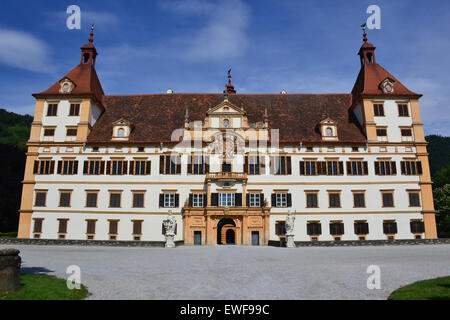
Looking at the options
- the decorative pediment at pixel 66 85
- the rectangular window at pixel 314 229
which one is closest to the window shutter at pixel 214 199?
the rectangular window at pixel 314 229

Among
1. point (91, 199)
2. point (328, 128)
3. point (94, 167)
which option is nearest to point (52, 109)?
point (94, 167)

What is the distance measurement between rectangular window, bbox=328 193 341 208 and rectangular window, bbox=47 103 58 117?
104ft

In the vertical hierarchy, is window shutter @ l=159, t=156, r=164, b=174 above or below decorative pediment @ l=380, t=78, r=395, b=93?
below

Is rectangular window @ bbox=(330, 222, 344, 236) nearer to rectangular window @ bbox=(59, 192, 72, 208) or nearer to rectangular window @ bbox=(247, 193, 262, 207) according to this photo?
rectangular window @ bbox=(247, 193, 262, 207)

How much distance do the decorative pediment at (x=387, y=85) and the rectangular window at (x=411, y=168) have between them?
8.45 metres

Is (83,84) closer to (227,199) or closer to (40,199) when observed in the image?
(40,199)

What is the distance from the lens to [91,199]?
1383 inches

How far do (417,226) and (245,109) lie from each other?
22.4 meters

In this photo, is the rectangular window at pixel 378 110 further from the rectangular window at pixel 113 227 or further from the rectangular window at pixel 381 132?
the rectangular window at pixel 113 227

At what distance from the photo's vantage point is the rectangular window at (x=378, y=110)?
3703cm

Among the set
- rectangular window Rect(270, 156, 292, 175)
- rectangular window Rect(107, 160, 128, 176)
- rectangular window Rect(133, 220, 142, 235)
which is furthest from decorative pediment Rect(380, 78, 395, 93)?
rectangular window Rect(133, 220, 142, 235)

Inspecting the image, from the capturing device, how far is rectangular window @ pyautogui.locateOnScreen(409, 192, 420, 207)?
3453 cm

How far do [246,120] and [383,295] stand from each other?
29.0m
